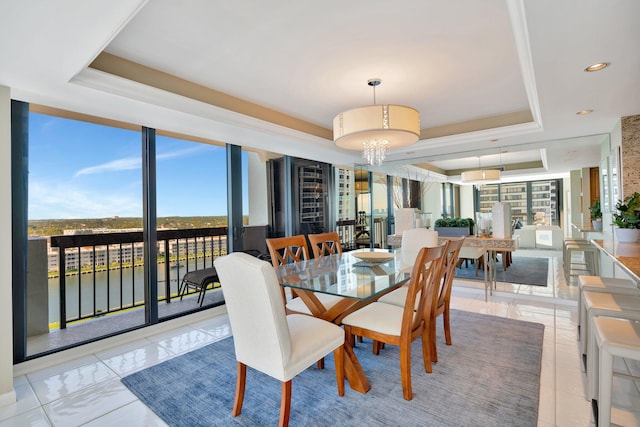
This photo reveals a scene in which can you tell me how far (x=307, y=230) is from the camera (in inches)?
211

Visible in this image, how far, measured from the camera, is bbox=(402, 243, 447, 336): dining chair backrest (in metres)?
1.89

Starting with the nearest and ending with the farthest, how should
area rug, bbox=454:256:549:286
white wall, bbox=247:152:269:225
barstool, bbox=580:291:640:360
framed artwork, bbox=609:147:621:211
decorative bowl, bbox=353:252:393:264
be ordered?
barstool, bbox=580:291:640:360
decorative bowl, bbox=353:252:393:264
framed artwork, bbox=609:147:621:211
white wall, bbox=247:152:269:225
area rug, bbox=454:256:549:286

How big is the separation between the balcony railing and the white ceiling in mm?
1324

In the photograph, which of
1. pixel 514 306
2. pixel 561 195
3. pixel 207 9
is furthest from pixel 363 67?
pixel 561 195

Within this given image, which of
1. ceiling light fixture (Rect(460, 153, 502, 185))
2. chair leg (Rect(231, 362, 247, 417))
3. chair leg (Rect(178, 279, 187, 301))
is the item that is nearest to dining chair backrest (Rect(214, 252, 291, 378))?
chair leg (Rect(231, 362, 247, 417))

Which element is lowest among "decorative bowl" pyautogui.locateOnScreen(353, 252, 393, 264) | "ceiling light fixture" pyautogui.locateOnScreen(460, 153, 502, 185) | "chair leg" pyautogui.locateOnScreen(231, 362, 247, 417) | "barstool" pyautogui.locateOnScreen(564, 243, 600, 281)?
"chair leg" pyautogui.locateOnScreen(231, 362, 247, 417)

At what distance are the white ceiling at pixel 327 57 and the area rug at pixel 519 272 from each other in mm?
2173

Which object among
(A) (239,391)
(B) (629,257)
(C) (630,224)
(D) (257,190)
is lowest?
(A) (239,391)

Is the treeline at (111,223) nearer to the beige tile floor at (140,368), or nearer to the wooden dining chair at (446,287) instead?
the beige tile floor at (140,368)

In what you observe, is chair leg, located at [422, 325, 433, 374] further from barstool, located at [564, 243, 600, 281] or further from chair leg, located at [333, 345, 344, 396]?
barstool, located at [564, 243, 600, 281]

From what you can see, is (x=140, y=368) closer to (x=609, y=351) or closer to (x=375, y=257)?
(x=375, y=257)

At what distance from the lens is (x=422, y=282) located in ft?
6.77

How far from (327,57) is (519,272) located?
193 inches

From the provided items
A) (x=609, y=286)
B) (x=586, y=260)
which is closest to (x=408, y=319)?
(x=609, y=286)
